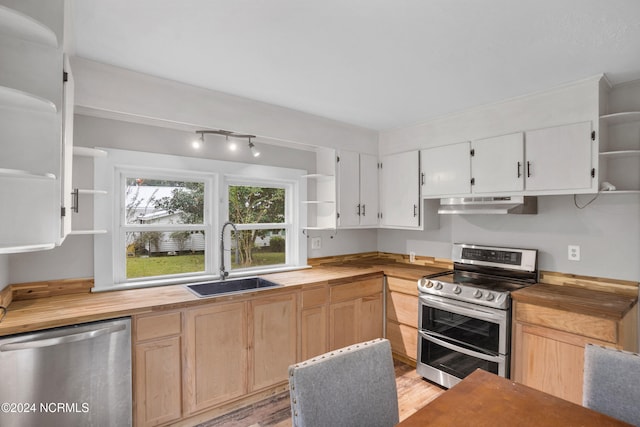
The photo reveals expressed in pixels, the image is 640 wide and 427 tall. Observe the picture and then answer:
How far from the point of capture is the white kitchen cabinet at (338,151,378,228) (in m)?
3.41

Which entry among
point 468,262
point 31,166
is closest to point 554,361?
point 468,262

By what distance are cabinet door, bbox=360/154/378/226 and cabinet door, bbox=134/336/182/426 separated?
7.18 feet

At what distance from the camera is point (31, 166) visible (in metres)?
1.52

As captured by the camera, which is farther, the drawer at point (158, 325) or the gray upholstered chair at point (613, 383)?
the drawer at point (158, 325)

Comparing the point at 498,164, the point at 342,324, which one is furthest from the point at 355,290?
the point at 498,164

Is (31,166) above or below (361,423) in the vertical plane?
above

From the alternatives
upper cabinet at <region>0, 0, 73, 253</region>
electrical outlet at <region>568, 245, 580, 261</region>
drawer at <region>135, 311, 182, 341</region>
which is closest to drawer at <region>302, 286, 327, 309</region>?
drawer at <region>135, 311, 182, 341</region>

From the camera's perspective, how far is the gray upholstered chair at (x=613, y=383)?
1271mm

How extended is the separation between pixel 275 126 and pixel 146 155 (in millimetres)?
1081

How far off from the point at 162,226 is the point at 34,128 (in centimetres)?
129

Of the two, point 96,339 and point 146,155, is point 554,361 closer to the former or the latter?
point 96,339

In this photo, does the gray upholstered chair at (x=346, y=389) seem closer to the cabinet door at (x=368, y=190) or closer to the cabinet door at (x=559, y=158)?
the cabinet door at (x=559, y=158)

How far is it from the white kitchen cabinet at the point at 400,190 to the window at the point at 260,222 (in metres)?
1.10

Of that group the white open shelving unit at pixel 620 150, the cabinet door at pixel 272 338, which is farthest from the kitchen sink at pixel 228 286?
the white open shelving unit at pixel 620 150
